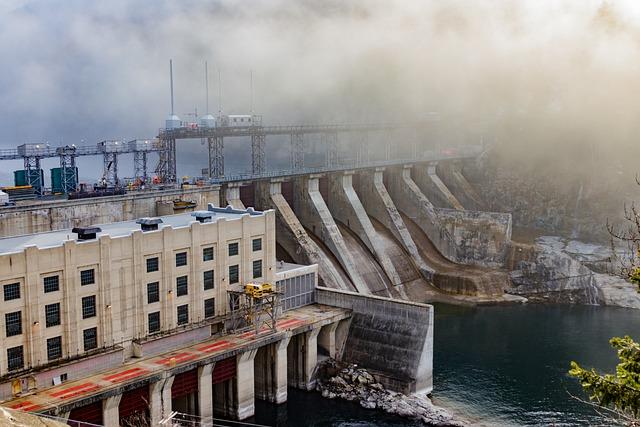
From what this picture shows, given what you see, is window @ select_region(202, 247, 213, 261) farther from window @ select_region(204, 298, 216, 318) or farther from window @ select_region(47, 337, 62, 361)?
window @ select_region(47, 337, 62, 361)

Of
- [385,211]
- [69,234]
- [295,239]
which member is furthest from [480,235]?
[69,234]

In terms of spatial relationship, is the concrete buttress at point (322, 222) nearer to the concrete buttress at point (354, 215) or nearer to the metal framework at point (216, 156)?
the concrete buttress at point (354, 215)

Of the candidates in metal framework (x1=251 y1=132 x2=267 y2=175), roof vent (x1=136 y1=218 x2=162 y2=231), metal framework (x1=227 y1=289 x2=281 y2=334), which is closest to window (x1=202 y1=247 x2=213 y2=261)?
metal framework (x1=227 y1=289 x2=281 y2=334)

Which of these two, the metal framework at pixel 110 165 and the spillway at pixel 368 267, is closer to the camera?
the metal framework at pixel 110 165

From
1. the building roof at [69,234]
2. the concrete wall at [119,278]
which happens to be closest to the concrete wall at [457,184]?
the building roof at [69,234]

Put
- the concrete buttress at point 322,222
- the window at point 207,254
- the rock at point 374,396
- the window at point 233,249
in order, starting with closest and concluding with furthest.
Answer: the rock at point 374,396
the window at point 207,254
the window at point 233,249
the concrete buttress at point 322,222

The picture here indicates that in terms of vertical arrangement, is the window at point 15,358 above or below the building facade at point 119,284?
below

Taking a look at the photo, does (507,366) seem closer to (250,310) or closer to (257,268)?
(257,268)
